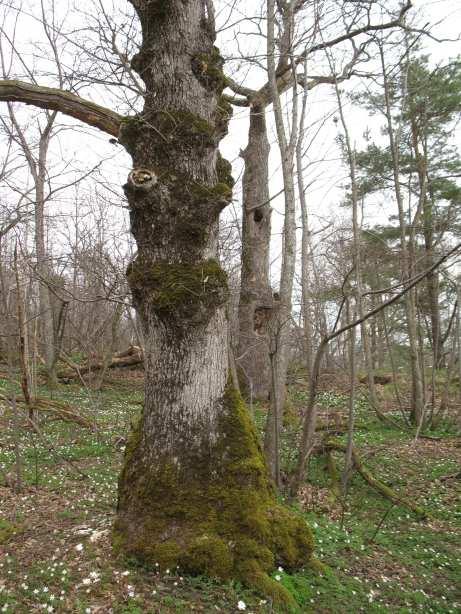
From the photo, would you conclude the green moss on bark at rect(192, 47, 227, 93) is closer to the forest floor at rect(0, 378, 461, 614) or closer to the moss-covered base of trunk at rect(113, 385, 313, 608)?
the moss-covered base of trunk at rect(113, 385, 313, 608)

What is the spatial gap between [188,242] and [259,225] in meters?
7.42

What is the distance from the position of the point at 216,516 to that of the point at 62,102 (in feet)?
13.3

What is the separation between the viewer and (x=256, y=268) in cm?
1077

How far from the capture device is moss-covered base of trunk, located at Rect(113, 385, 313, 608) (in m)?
3.05

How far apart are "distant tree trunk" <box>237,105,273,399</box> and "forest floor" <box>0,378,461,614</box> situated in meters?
2.32

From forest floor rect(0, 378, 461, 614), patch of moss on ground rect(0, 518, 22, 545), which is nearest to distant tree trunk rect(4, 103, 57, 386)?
forest floor rect(0, 378, 461, 614)

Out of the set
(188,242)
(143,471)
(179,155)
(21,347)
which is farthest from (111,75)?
(143,471)

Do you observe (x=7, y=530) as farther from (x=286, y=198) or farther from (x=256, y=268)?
(x=256, y=268)

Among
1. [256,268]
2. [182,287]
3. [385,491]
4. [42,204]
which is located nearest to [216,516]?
[182,287]

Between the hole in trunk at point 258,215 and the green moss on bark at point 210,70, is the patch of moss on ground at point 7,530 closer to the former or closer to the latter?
the green moss on bark at point 210,70

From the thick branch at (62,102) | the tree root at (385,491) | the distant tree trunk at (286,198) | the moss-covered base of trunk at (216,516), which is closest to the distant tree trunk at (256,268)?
the tree root at (385,491)

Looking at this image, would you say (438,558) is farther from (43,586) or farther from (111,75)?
(111,75)

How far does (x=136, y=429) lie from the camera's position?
371 cm

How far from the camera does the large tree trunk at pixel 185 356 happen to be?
10.6 ft
